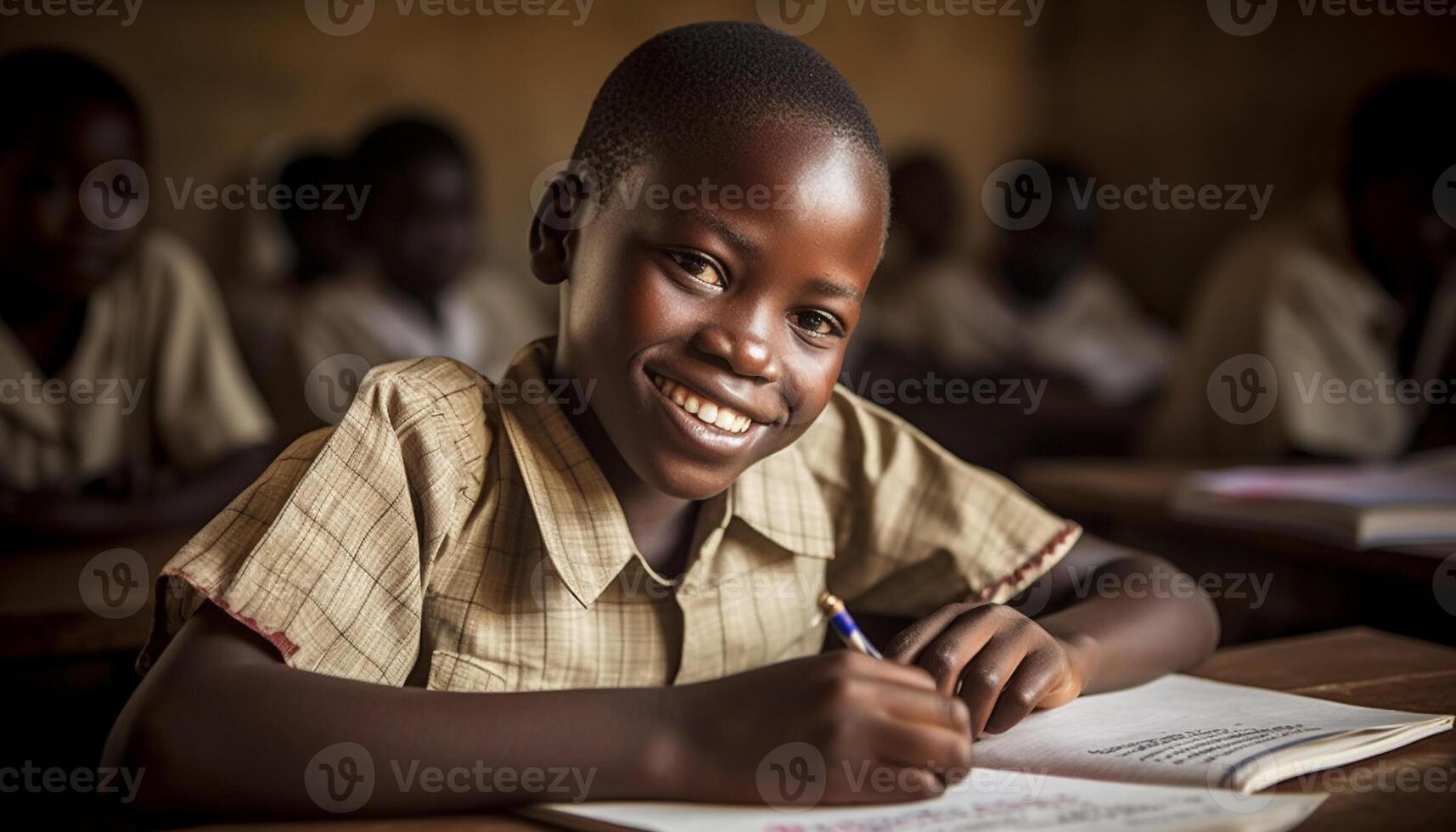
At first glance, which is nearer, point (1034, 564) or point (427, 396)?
point (427, 396)

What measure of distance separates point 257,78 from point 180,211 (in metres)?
0.58

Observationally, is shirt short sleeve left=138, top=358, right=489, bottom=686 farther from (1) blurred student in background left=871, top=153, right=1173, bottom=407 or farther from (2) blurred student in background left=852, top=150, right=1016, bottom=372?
(1) blurred student in background left=871, top=153, right=1173, bottom=407

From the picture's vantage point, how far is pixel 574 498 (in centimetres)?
100

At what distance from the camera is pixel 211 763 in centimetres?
72

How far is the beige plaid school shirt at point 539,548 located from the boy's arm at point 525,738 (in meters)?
0.07

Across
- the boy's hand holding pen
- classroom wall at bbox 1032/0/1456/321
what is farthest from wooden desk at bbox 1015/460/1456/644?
classroom wall at bbox 1032/0/1456/321

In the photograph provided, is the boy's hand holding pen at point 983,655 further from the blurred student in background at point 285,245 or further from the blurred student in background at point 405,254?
the blurred student in background at point 285,245

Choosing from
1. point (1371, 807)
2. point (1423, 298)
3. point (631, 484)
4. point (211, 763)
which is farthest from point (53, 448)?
point (1423, 298)

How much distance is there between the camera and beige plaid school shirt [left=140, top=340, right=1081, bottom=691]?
32.8 inches

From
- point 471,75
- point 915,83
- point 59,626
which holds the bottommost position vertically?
point 59,626

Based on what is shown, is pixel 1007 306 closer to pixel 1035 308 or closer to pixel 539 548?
pixel 1035 308

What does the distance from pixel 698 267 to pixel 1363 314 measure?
2337 mm

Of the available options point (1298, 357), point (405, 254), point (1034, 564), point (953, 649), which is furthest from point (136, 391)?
point (1298, 357)

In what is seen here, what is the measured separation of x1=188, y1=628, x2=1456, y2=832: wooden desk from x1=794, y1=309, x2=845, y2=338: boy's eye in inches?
16.8
